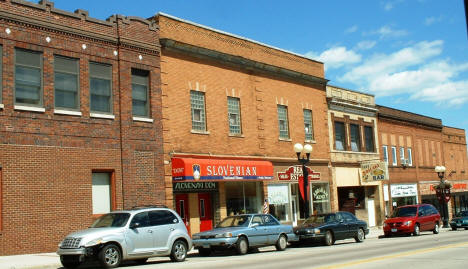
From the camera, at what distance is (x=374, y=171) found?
37.0 m

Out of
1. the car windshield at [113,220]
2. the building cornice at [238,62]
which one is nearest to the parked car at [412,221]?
the building cornice at [238,62]

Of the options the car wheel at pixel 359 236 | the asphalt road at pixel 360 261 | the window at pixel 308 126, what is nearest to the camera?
the asphalt road at pixel 360 261

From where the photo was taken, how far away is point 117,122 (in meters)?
23.0

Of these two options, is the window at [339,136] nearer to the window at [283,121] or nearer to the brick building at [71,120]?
the window at [283,121]

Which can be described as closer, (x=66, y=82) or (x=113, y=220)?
(x=113, y=220)

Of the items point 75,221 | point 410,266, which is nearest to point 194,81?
point 75,221

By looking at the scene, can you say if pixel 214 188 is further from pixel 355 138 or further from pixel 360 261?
pixel 355 138

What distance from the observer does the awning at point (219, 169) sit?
24.4 meters

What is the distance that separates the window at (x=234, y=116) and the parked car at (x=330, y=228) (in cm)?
620

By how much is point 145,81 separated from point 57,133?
5.12m

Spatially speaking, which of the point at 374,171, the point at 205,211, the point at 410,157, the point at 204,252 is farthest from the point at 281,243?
the point at 410,157

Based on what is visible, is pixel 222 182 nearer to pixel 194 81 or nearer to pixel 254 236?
pixel 194 81

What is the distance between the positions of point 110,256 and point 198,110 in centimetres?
1212

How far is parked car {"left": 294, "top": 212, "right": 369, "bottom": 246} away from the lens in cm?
2355
